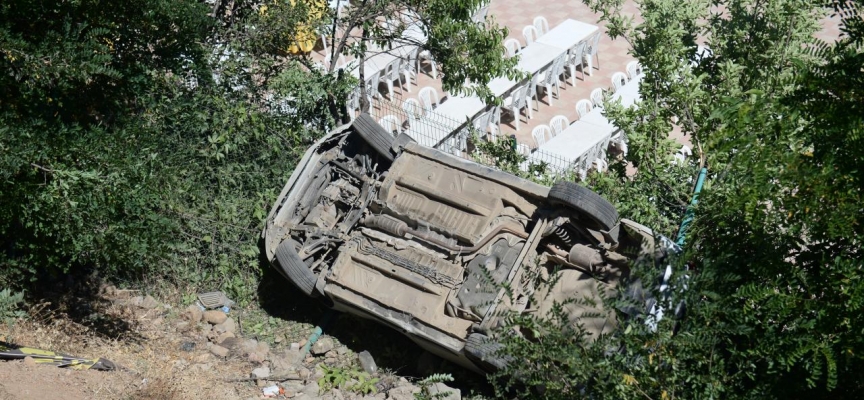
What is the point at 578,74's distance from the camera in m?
16.0

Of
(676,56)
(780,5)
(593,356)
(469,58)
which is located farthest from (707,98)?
(593,356)

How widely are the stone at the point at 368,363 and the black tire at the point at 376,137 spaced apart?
2.07 metres

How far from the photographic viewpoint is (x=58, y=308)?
389 inches

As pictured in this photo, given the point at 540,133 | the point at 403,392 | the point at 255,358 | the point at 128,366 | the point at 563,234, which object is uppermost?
the point at 540,133

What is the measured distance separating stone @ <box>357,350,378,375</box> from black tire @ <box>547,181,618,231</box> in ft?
8.48

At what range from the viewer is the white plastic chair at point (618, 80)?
15109 millimetres

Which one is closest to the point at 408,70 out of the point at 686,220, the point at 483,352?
the point at 686,220

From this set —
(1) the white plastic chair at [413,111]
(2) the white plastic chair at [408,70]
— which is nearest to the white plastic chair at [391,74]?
(2) the white plastic chair at [408,70]

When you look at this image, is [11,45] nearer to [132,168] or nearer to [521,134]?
[132,168]

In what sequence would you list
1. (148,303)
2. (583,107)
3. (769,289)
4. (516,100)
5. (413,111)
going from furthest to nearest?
(583,107) → (516,100) → (413,111) → (148,303) → (769,289)

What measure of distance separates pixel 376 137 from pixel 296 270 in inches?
66.6

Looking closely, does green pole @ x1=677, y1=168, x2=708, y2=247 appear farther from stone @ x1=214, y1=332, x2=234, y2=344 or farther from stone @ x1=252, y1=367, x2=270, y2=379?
stone @ x1=214, y1=332, x2=234, y2=344

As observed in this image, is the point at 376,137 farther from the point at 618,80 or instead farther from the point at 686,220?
the point at 618,80

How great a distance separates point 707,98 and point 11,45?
22.1ft
